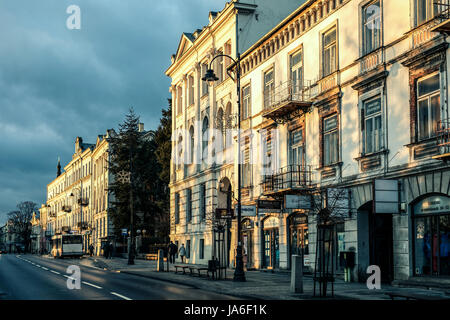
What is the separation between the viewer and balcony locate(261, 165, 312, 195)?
27.5 metres

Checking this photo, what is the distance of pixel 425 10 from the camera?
20031mm

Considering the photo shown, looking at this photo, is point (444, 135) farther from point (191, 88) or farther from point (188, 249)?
point (191, 88)

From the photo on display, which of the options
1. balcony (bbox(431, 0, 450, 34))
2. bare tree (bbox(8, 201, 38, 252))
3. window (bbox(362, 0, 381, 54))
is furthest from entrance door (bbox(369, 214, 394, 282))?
bare tree (bbox(8, 201, 38, 252))

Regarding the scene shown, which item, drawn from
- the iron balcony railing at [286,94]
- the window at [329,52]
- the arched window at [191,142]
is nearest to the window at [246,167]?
the iron balcony railing at [286,94]

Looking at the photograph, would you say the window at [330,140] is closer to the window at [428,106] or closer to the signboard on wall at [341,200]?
the signboard on wall at [341,200]

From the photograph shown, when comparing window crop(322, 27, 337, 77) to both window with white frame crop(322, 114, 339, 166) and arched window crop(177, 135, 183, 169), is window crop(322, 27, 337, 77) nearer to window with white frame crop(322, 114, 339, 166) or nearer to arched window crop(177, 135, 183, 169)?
window with white frame crop(322, 114, 339, 166)

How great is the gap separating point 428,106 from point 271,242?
46.0 ft

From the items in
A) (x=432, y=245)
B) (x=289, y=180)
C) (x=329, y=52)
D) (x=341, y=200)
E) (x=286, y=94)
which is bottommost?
(x=432, y=245)

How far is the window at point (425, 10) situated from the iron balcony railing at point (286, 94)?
307 inches

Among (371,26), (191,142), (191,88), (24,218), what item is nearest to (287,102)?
(371,26)

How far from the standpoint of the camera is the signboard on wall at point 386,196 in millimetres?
20766

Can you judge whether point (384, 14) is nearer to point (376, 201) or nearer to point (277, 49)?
point (376, 201)
